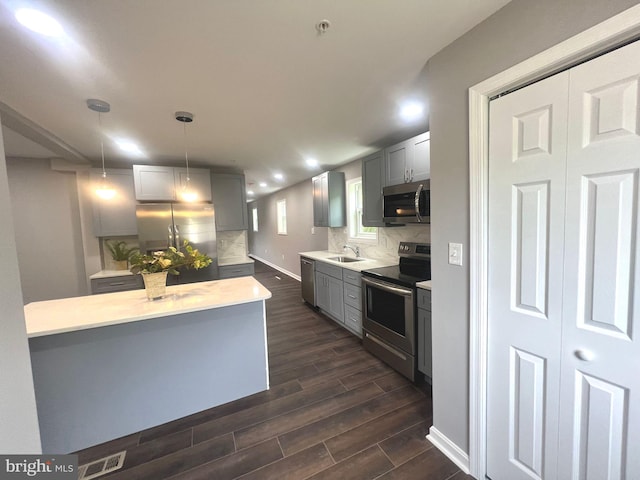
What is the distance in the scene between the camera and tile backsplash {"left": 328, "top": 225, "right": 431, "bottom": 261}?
120 inches

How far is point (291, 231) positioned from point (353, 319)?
396 centimetres

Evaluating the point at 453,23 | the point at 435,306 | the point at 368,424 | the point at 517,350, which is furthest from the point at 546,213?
the point at 368,424

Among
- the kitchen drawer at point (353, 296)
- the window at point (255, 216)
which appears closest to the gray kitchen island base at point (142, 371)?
the kitchen drawer at point (353, 296)

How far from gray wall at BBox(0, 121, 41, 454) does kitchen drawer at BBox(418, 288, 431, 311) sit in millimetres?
2213

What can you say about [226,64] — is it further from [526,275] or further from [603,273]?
[603,273]

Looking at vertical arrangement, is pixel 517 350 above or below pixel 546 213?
below

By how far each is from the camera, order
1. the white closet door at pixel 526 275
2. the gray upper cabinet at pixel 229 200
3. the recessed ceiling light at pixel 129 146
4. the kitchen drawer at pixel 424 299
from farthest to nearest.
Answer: the gray upper cabinet at pixel 229 200 → the recessed ceiling light at pixel 129 146 → the kitchen drawer at pixel 424 299 → the white closet door at pixel 526 275

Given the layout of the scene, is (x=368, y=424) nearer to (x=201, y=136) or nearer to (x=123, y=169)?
(x=201, y=136)

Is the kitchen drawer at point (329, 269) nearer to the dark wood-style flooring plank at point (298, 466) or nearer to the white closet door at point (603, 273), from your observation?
the dark wood-style flooring plank at point (298, 466)

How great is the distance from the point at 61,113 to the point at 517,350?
3740 millimetres

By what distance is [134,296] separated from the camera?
6.94ft

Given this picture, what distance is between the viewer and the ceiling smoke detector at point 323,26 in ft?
4.22

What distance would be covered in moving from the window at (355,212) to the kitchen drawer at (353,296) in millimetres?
1079

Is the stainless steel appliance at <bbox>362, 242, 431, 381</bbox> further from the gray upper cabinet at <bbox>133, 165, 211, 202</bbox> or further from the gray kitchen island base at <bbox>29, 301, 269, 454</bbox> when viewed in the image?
the gray upper cabinet at <bbox>133, 165, 211, 202</bbox>
